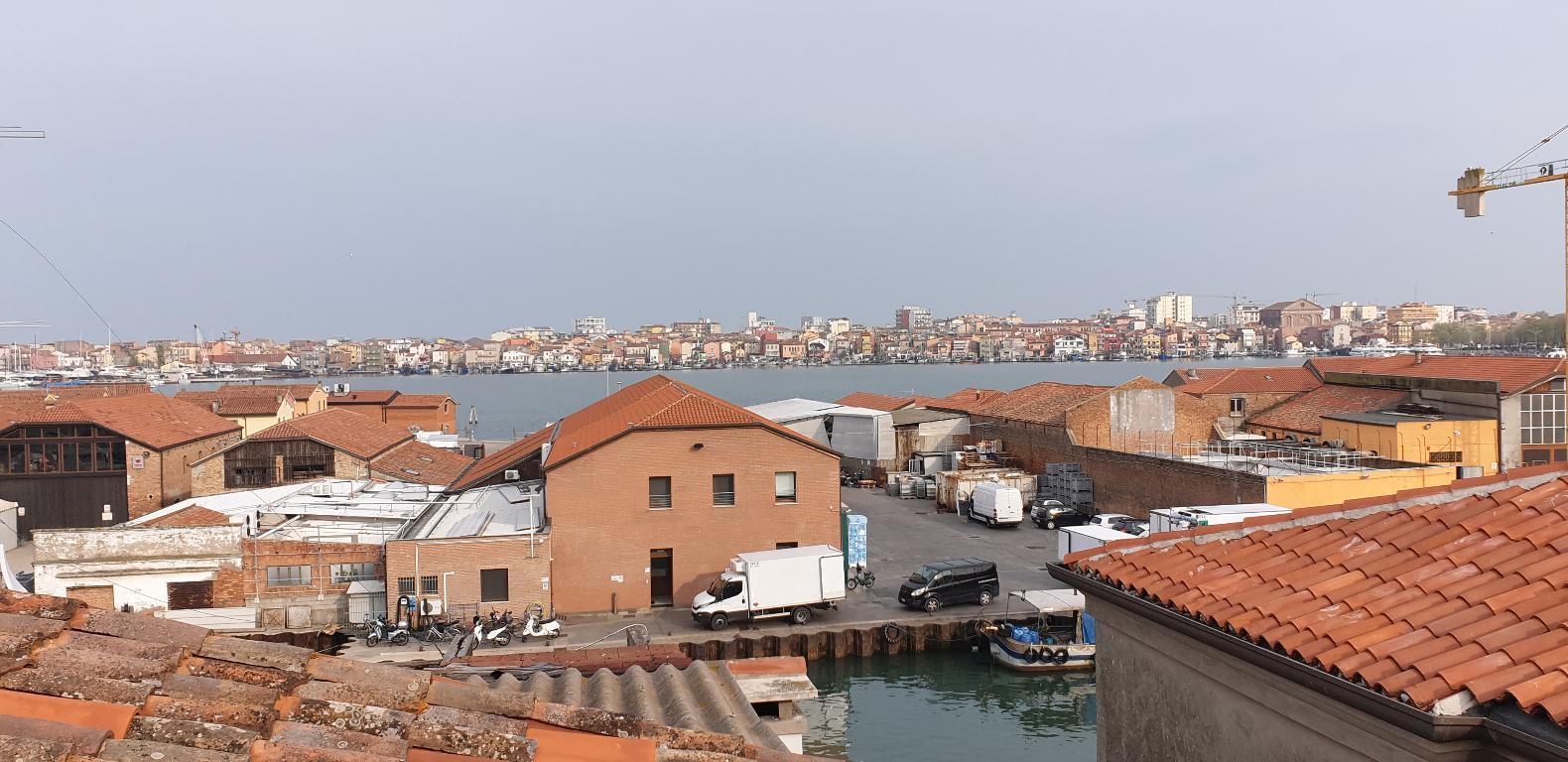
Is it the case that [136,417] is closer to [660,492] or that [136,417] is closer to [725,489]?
[660,492]

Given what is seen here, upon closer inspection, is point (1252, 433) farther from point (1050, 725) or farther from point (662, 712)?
point (662, 712)

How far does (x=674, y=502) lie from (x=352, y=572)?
26.0 feet

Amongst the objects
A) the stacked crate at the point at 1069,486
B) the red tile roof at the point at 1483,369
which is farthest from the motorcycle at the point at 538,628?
the red tile roof at the point at 1483,369

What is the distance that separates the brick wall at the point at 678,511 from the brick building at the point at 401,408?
128 ft

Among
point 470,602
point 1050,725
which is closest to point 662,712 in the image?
point 1050,725

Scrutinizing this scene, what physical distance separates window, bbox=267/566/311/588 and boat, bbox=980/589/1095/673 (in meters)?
16.5

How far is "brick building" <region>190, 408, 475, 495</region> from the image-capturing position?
121ft

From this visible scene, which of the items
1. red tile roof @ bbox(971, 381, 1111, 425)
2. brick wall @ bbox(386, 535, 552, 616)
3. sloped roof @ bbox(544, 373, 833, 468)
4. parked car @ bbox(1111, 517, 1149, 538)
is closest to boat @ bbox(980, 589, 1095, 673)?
parked car @ bbox(1111, 517, 1149, 538)

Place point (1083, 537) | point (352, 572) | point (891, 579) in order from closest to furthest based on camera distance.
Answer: point (352, 572) < point (1083, 537) < point (891, 579)

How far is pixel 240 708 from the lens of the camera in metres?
3.11

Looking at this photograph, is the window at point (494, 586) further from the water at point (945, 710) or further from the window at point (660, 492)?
the water at point (945, 710)

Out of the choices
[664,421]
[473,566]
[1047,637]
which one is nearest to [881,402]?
[664,421]

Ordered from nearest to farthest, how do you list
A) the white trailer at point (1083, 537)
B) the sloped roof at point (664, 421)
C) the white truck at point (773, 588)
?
the white truck at point (773, 588) < the white trailer at point (1083, 537) < the sloped roof at point (664, 421)

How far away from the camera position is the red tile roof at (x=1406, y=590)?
13.4 ft
